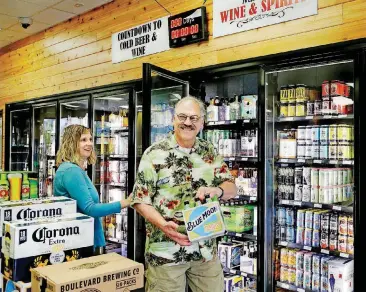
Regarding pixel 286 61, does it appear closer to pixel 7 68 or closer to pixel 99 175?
pixel 99 175

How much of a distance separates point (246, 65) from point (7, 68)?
20.2ft

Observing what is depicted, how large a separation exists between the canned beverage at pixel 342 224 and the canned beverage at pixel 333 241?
6 cm

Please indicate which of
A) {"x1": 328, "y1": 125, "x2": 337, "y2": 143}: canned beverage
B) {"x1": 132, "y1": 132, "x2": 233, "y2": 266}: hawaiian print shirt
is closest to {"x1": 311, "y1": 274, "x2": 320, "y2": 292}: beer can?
{"x1": 328, "y1": 125, "x2": 337, "y2": 143}: canned beverage

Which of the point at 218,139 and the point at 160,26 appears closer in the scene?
the point at 218,139

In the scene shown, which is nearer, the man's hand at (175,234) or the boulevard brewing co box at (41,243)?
the boulevard brewing co box at (41,243)

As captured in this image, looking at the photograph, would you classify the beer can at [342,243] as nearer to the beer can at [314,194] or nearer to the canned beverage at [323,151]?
the beer can at [314,194]

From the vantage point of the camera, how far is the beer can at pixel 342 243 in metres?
3.02

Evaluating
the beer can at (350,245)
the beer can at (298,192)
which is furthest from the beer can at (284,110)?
the beer can at (350,245)

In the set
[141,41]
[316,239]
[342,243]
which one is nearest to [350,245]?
[342,243]

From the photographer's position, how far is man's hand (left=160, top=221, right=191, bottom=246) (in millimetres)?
2148

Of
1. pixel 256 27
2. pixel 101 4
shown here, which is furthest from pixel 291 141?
pixel 101 4

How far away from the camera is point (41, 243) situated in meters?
1.66

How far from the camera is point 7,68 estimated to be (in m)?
8.05

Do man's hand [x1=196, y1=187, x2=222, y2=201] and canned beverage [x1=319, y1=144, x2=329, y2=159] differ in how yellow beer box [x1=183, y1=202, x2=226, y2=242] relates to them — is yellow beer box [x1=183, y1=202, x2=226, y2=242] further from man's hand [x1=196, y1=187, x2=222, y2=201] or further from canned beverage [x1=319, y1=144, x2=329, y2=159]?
canned beverage [x1=319, y1=144, x2=329, y2=159]
